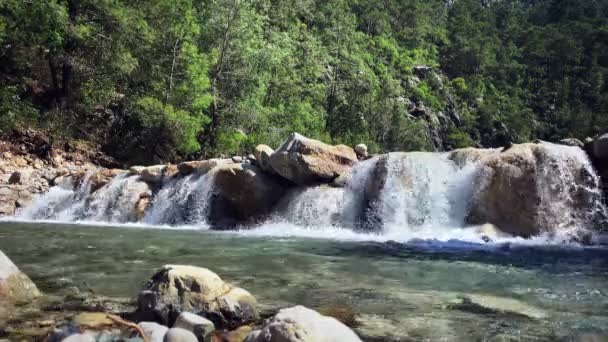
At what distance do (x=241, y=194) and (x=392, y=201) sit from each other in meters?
4.52

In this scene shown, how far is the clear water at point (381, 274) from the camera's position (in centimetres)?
510

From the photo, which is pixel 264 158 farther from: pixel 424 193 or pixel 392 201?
pixel 424 193

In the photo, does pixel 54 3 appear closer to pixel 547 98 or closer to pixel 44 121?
pixel 44 121

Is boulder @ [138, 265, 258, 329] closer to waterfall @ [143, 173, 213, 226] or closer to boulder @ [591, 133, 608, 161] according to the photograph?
waterfall @ [143, 173, 213, 226]

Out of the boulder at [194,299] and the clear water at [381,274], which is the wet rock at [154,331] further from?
the clear water at [381,274]

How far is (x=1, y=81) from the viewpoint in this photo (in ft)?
75.0

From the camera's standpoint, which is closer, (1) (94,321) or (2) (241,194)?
(1) (94,321)

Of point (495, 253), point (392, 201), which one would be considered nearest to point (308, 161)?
point (392, 201)

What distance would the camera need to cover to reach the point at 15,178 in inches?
748

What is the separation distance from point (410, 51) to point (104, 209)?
56.7 metres

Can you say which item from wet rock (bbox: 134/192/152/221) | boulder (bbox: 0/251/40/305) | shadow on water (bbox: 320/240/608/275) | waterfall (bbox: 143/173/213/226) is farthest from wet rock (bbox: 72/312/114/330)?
wet rock (bbox: 134/192/152/221)

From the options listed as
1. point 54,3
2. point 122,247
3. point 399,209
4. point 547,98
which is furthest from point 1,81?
point 547,98

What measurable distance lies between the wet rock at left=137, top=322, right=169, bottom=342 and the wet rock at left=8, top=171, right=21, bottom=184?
17044mm

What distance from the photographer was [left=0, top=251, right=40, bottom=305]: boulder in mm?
5547
